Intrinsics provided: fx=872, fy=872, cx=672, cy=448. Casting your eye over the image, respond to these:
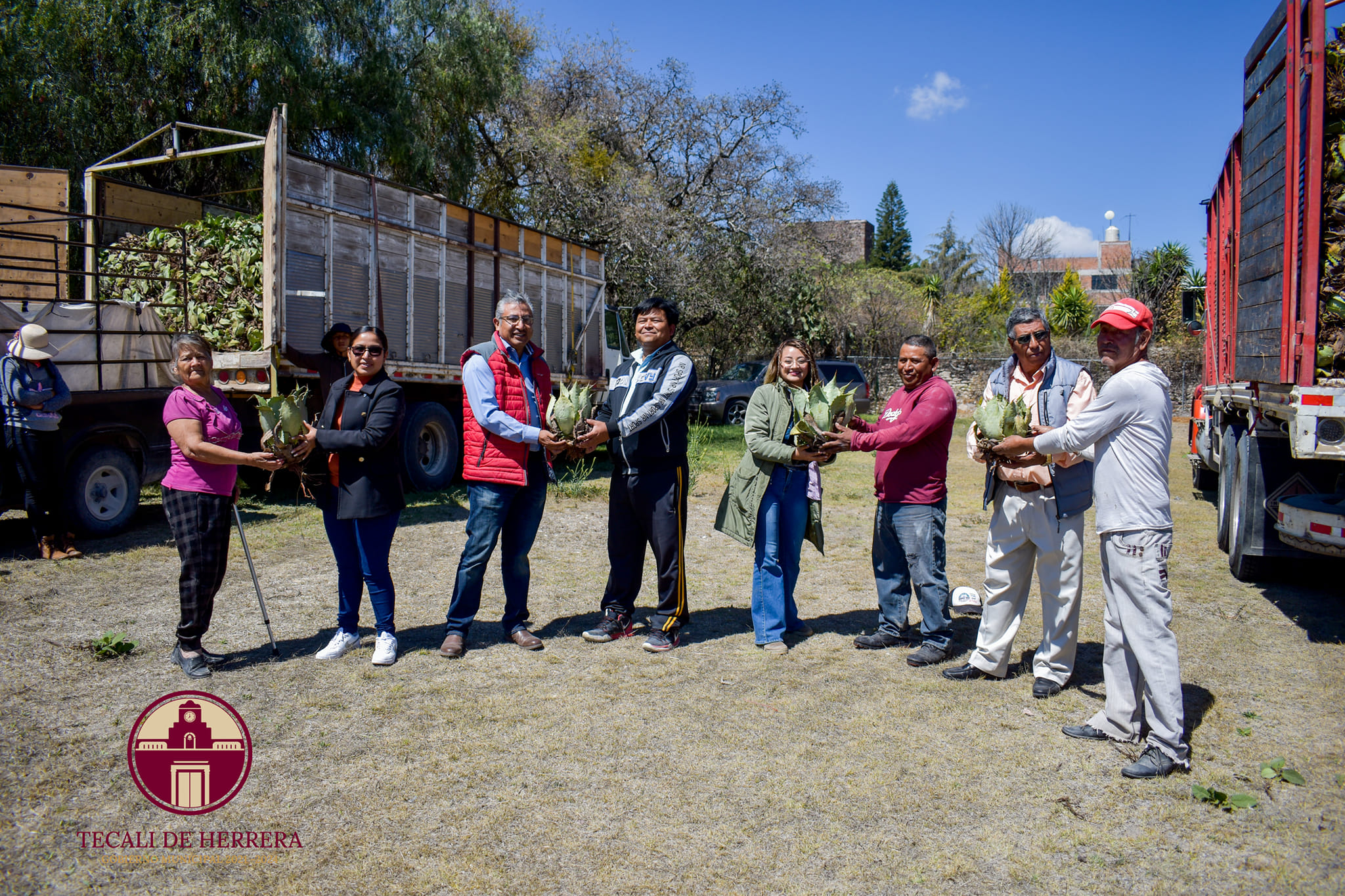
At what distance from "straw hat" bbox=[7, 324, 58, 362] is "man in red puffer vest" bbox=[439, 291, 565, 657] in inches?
162

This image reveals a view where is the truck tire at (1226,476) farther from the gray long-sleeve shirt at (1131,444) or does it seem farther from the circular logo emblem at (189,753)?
the circular logo emblem at (189,753)

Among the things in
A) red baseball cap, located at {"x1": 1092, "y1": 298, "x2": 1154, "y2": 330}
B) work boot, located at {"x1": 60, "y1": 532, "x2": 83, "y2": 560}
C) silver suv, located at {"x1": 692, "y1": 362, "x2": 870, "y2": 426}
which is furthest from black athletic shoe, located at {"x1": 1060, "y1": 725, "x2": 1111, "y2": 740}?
silver suv, located at {"x1": 692, "y1": 362, "x2": 870, "y2": 426}

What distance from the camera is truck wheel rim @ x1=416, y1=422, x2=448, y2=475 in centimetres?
1058

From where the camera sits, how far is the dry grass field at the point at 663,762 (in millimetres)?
2846

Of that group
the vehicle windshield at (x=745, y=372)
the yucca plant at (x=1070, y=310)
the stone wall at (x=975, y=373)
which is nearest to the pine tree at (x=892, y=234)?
the yucca plant at (x=1070, y=310)

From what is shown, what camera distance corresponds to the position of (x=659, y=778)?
11.5 ft

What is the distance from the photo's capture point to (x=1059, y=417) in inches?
169

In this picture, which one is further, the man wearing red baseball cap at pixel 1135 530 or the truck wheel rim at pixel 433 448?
the truck wheel rim at pixel 433 448

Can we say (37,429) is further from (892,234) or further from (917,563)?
(892,234)

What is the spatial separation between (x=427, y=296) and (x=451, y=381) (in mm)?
1066

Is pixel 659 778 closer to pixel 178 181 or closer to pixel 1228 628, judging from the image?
pixel 1228 628

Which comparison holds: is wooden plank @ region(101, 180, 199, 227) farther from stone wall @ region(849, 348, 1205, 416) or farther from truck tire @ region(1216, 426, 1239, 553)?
stone wall @ region(849, 348, 1205, 416)

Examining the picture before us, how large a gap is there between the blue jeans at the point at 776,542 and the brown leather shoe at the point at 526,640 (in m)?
1.27

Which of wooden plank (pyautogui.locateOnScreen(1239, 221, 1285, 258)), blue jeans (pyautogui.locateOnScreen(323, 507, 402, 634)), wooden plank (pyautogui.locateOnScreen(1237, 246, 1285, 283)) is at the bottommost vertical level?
blue jeans (pyautogui.locateOnScreen(323, 507, 402, 634))
